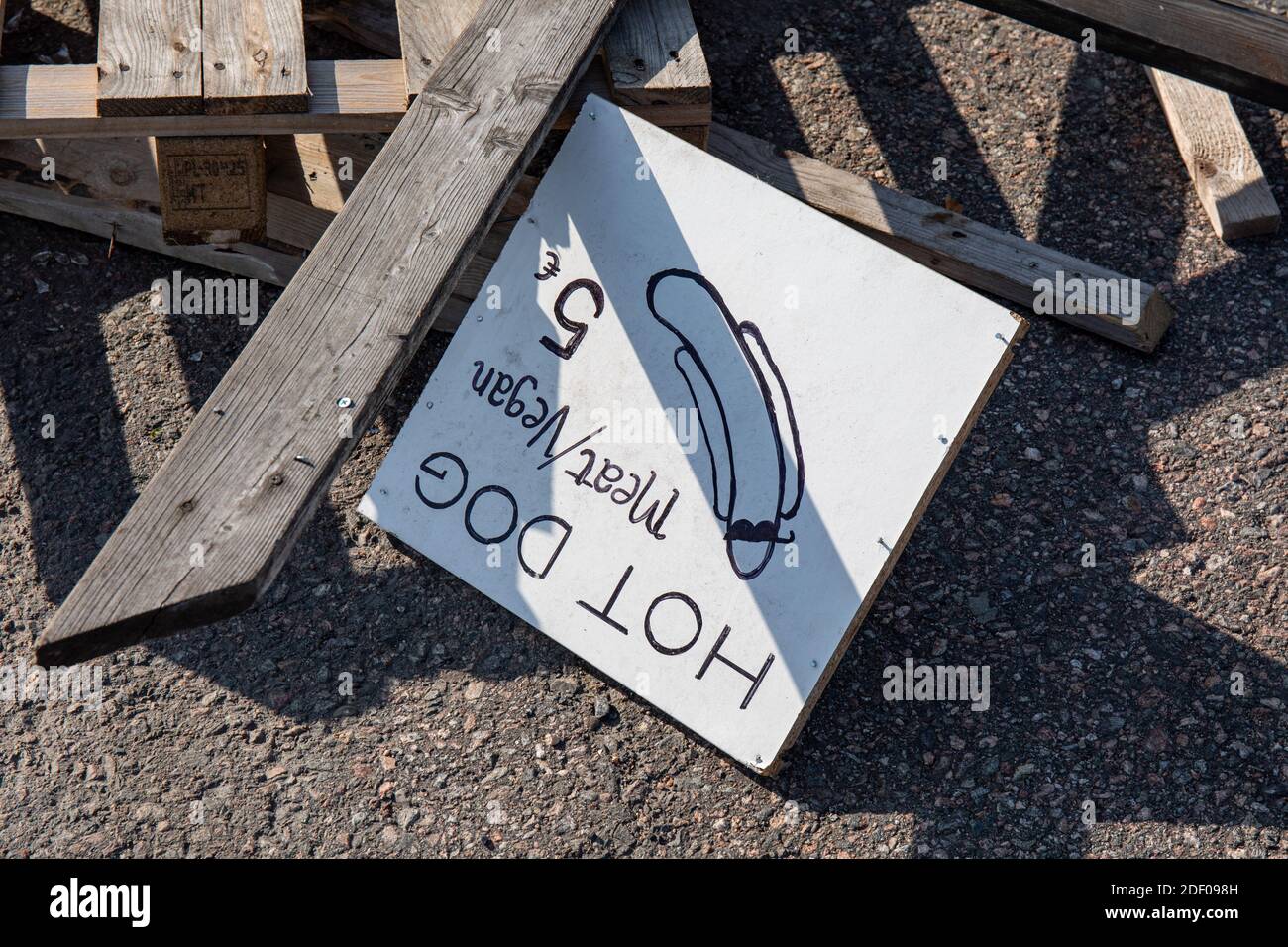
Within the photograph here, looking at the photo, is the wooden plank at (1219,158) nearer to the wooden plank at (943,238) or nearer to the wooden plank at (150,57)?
the wooden plank at (943,238)

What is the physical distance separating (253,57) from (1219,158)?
284 centimetres

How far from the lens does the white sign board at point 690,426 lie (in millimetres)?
2391

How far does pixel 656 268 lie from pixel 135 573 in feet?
4.40

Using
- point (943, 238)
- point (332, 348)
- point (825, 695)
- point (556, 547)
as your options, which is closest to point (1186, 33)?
point (943, 238)

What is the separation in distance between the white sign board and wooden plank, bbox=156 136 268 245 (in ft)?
2.05

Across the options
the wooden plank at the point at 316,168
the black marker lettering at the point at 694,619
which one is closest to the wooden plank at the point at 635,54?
the wooden plank at the point at 316,168

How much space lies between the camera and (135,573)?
176 cm

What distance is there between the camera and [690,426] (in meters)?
2.54

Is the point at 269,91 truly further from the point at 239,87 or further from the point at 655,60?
the point at 655,60

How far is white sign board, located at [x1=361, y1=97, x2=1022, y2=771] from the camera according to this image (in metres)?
2.39

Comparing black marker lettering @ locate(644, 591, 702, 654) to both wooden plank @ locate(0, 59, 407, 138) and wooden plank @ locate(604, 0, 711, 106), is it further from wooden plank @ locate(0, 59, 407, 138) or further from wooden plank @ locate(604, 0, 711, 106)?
wooden plank @ locate(0, 59, 407, 138)

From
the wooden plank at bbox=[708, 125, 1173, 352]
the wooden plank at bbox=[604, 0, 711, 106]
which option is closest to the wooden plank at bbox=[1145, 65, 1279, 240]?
the wooden plank at bbox=[708, 125, 1173, 352]

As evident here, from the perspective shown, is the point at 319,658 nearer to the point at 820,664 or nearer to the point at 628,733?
the point at 628,733

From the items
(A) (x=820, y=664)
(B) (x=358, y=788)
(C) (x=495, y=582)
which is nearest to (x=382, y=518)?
(C) (x=495, y=582)
